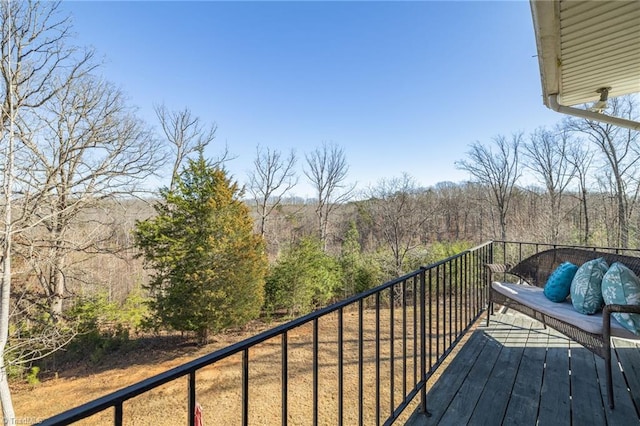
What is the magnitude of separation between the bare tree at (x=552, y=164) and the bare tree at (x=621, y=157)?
1.25m

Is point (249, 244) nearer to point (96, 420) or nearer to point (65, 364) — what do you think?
point (96, 420)

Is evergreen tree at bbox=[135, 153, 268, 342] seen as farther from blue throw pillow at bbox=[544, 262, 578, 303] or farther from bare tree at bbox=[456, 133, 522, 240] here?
bare tree at bbox=[456, 133, 522, 240]

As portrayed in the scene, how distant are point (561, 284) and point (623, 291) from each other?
0.53 metres

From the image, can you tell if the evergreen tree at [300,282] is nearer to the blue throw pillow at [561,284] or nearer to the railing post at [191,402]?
the blue throw pillow at [561,284]

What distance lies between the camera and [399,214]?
11141 millimetres

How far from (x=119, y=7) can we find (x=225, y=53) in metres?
2.57

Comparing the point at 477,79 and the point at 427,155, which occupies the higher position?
the point at 477,79

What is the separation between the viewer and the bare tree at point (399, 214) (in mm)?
10898

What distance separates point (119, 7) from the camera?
257 inches

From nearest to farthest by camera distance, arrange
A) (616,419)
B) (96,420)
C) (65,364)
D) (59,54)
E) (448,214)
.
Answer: (616,419) < (96,420) < (59,54) < (65,364) < (448,214)

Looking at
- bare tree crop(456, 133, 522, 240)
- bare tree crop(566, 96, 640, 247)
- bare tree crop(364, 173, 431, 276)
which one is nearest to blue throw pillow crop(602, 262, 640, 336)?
bare tree crop(364, 173, 431, 276)

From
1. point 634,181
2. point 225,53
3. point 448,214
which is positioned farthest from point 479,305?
point 448,214

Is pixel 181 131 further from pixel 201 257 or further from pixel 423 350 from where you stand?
pixel 423 350

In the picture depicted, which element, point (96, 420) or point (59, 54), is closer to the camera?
point (96, 420)
